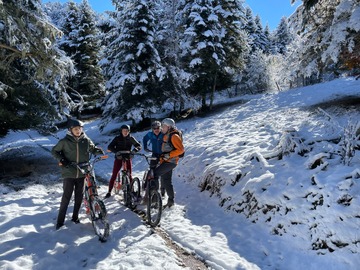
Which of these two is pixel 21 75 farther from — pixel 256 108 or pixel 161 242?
pixel 256 108

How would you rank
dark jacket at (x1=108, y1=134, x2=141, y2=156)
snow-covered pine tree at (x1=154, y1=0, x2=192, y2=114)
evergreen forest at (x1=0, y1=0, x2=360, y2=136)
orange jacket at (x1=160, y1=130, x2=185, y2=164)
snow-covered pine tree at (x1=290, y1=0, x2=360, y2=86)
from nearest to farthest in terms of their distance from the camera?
orange jacket at (x1=160, y1=130, x2=185, y2=164) → dark jacket at (x1=108, y1=134, x2=141, y2=156) → snow-covered pine tree at (x1=290, y1=0, x2=360, y2=86) → evergreen forest at (x1=0, y1=0, x2=360, y2=136) → snow-covered pine tree at (x1=154, y1=0, x2=192, y2=114)

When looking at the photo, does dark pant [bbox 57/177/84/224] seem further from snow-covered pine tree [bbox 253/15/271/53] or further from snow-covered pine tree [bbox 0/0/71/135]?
snow-covered pine tree [bbox 253/15/271/53]

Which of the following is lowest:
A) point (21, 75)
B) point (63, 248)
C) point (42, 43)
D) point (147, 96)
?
point (63, 248)

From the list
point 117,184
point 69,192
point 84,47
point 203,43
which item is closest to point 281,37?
point 84,47

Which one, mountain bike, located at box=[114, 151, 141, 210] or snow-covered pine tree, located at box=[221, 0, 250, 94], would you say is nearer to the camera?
mountain bike, located at box=[114, 151, 141, 210]

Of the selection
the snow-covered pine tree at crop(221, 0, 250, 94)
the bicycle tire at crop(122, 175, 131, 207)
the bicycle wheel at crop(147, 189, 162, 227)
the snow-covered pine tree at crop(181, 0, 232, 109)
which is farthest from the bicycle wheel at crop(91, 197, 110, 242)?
the snow-covered pine tree at crop(221, 0, 250, 94)

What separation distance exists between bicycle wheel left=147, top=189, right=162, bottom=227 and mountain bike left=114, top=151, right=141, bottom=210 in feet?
3.01

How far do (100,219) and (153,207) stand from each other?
1.36 metres

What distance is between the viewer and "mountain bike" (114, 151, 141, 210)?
764 cm

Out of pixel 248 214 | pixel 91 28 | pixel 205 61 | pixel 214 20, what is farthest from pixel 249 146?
pixel 91 28

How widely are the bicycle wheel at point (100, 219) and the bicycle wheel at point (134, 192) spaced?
1.72m

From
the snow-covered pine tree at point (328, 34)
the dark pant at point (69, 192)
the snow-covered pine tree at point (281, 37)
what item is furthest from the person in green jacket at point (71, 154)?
the snow-covered pine tree at point (281, 37)

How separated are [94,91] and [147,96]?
13.1 metres

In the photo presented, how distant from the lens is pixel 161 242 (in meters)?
5.77
